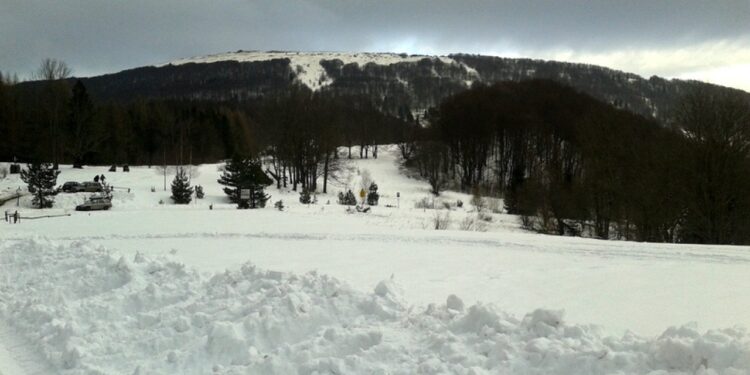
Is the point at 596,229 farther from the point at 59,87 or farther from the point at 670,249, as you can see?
the point at 59,87

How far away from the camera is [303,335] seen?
6.86m

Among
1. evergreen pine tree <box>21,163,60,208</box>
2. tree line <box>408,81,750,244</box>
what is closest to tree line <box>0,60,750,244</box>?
tree line <box>408,81,750,244</box>

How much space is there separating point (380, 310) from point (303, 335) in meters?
1.20

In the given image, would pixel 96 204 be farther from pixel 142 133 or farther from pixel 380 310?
pixel 142 133

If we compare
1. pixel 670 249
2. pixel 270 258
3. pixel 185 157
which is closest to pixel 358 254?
pixel 270 258

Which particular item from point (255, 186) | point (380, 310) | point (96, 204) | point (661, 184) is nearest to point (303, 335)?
point (380, 310)

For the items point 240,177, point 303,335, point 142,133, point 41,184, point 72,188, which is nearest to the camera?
point 303,335

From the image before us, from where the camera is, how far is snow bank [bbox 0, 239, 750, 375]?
5.30 m

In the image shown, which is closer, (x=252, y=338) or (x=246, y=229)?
(x=252, y=338)

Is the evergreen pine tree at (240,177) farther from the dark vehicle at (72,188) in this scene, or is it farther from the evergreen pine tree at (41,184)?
the evergreen pine tree at (41,184)

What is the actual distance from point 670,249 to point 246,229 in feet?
50.3

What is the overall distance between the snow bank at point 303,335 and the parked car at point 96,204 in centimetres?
2620

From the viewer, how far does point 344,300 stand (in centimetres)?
771

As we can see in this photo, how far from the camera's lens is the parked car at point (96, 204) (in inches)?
1298
